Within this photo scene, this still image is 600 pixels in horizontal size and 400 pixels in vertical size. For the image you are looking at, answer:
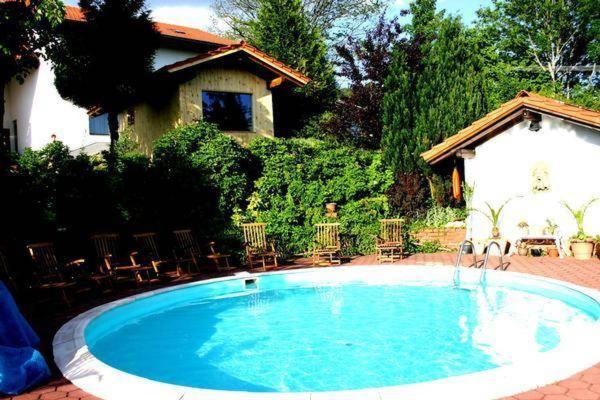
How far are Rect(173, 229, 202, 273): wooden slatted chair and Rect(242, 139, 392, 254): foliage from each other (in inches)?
70.8

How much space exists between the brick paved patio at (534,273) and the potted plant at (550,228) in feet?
2.98

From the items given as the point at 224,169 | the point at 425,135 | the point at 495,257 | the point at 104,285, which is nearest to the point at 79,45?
the point at 224,169

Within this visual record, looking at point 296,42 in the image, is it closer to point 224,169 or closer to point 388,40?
point 388,40

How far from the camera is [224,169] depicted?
42.2ft

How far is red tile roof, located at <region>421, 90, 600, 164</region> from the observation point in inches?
447

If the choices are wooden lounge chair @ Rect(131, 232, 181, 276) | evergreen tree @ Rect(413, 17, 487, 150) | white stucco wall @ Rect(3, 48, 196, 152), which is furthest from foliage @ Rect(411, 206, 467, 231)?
white stucco wall @ Rect(3, 48, 196, 152)

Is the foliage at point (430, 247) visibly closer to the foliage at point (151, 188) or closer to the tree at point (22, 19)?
the foliage at point (151, 188)

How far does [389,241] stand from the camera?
12.8 m

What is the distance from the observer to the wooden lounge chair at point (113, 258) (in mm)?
9834

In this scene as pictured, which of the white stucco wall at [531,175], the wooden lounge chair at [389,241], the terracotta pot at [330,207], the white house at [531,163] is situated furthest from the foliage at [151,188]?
the white stucco wall at [531,175]

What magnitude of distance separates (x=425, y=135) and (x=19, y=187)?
1267 cm

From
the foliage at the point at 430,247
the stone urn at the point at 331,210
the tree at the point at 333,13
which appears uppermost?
the tree at the point at 333,13

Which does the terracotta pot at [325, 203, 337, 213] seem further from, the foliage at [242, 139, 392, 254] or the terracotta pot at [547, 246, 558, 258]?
the terracotta pot at [547, 246, 558, 258]

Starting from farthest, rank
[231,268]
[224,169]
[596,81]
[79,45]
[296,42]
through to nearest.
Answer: [596,81] < [296,42] < [79,45] < [224,169] < [231,268]
